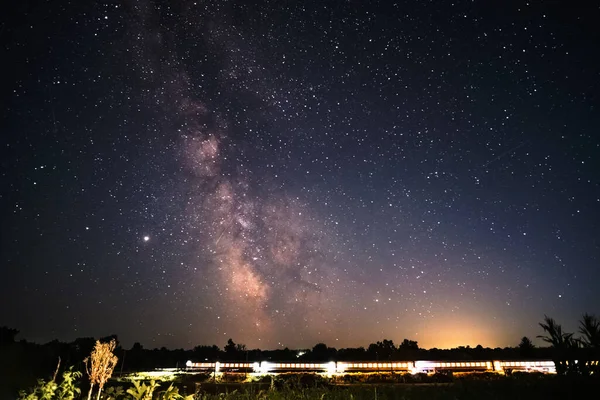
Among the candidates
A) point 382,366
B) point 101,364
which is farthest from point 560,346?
point 382,366

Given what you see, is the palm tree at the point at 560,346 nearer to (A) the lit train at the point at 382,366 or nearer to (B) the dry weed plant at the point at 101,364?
(B) the dry weed plant at the point at 101,364

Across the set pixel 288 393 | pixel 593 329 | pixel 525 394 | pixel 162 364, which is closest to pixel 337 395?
pixel 288 393

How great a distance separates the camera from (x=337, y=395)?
7371mm

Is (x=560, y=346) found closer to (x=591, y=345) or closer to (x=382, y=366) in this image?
(x=591, y=345)

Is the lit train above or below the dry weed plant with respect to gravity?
below

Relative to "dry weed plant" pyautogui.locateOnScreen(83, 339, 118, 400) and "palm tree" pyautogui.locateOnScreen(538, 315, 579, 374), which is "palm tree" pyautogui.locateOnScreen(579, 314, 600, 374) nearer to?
"palm tree" pyautogui.locateOnScreen(538, 315, 579, 374)

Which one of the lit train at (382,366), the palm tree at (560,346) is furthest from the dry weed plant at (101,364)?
the lit train at (382,366)

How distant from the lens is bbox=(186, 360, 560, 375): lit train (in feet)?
151

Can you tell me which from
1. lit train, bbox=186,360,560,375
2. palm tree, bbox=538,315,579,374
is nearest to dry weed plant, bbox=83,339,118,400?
palm tree, bbox=538,315,579,374

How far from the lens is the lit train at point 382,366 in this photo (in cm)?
4600

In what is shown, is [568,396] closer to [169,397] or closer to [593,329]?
[593,329]

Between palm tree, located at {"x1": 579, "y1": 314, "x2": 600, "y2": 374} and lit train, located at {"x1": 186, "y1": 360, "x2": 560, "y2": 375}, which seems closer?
palm tree, located at {"x1": 579, "y1": 314, "x2": 600, "y2": 374}

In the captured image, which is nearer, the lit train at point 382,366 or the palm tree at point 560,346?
the palm tree at point 560,346

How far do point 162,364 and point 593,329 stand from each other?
71.7m
